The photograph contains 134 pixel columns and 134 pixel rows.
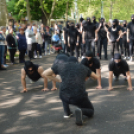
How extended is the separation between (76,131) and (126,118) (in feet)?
3.78

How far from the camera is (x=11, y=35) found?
38.9ft

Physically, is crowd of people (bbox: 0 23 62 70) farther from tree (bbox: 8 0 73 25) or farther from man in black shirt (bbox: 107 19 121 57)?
tree (bbox: 8 0 73 25)

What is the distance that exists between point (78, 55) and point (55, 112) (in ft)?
23.8

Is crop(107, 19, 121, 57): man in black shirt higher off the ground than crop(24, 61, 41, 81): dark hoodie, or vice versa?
crop(107, 19, 121, 57): man in black shirt

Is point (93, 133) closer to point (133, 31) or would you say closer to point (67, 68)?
point (67, 68)

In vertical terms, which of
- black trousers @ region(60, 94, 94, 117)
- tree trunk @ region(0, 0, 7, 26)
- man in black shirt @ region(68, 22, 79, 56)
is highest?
tree trunk @ region(0, 0, 7, 26)

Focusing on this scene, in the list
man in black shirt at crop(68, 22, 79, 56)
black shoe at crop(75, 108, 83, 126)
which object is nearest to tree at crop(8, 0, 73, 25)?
man in black shirt at crop(68, 22, 79, 56)

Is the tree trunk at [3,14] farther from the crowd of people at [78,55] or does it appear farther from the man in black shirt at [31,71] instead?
the man in black shirt at [31,71]

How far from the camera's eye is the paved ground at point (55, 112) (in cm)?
454

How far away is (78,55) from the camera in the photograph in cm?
1248

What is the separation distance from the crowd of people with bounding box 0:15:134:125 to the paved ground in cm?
25

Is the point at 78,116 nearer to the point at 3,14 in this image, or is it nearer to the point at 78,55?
the point at 78,55

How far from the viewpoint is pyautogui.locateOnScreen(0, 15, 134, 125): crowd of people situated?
4.48 m

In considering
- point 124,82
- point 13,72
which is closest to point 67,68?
point 124,82
